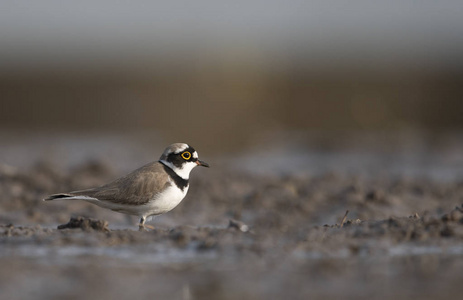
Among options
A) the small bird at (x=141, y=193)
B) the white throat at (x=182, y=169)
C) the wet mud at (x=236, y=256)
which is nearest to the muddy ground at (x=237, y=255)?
the wet mud at (x=236, y=256)

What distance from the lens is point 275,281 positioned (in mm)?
5883

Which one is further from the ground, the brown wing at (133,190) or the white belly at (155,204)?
the brown wing at (133,190)

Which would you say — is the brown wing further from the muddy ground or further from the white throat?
the muddy ground

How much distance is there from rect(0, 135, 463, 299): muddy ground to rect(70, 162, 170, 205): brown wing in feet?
3.00

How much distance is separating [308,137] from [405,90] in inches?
376

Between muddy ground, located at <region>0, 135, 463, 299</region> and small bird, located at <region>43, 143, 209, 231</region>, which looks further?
small bird, located at <region>43, 143, 209, 231</region>

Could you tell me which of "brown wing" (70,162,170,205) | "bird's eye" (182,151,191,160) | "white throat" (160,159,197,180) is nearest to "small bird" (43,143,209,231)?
"brown wing" (70,162,170,205)

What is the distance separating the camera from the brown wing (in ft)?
29.6

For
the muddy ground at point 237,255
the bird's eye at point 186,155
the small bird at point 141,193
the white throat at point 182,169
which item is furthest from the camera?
the bird's eye at point 186,155

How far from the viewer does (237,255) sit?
6.74 meters

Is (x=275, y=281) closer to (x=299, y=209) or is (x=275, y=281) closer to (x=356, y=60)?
(x=299, y=209)

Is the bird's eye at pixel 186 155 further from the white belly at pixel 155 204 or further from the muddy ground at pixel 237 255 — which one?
the muddy ground at pixel 237 255

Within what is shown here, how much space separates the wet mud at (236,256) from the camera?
18.4ft

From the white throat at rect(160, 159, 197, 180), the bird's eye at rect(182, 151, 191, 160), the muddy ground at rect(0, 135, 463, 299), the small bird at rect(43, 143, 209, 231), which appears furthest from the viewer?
the bird's eye at rect(182, 151, 191, 160)
